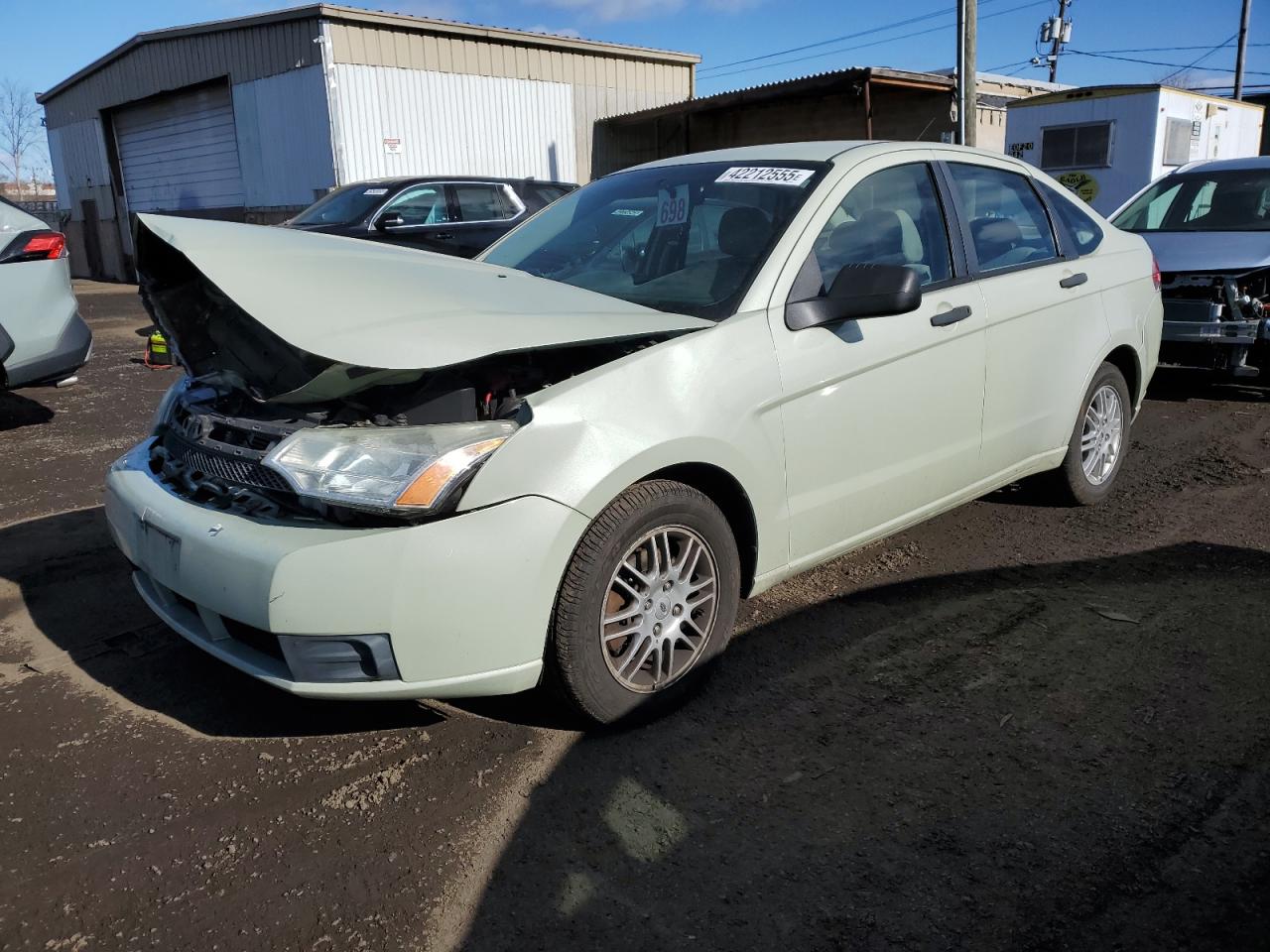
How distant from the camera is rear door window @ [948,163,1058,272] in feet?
13.6

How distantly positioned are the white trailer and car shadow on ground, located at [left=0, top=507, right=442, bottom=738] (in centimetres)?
1464

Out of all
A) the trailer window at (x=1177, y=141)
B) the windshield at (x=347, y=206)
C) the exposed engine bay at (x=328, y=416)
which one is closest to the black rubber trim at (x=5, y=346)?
the exposed engine bay at (x=328, y=416)

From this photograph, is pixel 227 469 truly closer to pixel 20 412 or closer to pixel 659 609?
pixel 659 609

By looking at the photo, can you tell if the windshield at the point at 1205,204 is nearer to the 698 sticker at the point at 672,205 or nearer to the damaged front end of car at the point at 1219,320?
the damaged front end of car at the point at 1219,320

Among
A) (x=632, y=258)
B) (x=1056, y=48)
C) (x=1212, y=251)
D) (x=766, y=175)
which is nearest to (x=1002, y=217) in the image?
(x=766, y=175)

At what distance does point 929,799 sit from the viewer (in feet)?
8.92

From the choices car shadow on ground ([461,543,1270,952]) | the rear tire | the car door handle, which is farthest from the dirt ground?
the car door handle

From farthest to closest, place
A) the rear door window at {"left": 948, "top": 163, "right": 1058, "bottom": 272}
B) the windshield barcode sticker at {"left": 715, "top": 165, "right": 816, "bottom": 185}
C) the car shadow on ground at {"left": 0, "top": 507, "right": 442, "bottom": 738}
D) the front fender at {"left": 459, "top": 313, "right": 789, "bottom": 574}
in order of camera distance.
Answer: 1. the rear door window at {"left": 948, "top": 163, "right": 1058, "bottom": 272}
2. the windshield barcode sticker at {"left": 715, "top": 165, "right": 816, "bottom": 185}
3. the car shadow on ground at {"left": 0, "top": 507, "right": 442, "bottom": 738}
4. the front fender at {"left": 459, "top": 313, "right": 789, "bottom": 574}

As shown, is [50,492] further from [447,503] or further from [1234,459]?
[1234,459]

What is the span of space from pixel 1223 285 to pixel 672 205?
5.39 metres

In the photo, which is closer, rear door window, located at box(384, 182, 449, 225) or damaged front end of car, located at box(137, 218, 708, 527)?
damaged front end of car, located at box(137, 218, 708, 527)

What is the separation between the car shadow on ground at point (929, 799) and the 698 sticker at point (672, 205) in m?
1.61

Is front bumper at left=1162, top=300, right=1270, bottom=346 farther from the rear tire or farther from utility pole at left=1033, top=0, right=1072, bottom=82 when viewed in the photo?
utility pole at left=1033, top=0, right=1072, bottom=82

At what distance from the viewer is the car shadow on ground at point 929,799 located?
2281 mm
